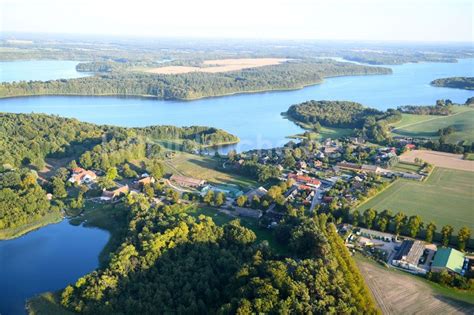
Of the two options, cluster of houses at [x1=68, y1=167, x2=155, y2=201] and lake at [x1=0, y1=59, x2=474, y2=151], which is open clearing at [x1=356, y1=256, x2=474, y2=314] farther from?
lake at [x1=0, y1=59, x2=474, y2=151]

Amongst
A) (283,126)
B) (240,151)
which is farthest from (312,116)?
(240,151)

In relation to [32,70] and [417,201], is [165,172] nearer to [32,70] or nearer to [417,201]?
[417,201]

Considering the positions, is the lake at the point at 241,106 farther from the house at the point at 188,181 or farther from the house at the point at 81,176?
the house at the point at 81,176

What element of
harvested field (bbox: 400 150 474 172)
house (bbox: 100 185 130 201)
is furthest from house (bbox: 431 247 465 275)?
house (bbox: 100 185 130 201)

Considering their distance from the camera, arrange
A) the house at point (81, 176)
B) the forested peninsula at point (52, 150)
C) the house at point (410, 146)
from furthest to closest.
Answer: the house at point (410, 146)
the house at point (81, 176)
the forested peninsula at point (52, 150)

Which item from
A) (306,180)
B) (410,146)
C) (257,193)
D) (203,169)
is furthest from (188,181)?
(410,146)

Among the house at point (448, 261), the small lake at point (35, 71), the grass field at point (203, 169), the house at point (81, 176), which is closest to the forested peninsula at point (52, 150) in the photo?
the house at point (81, 176)
